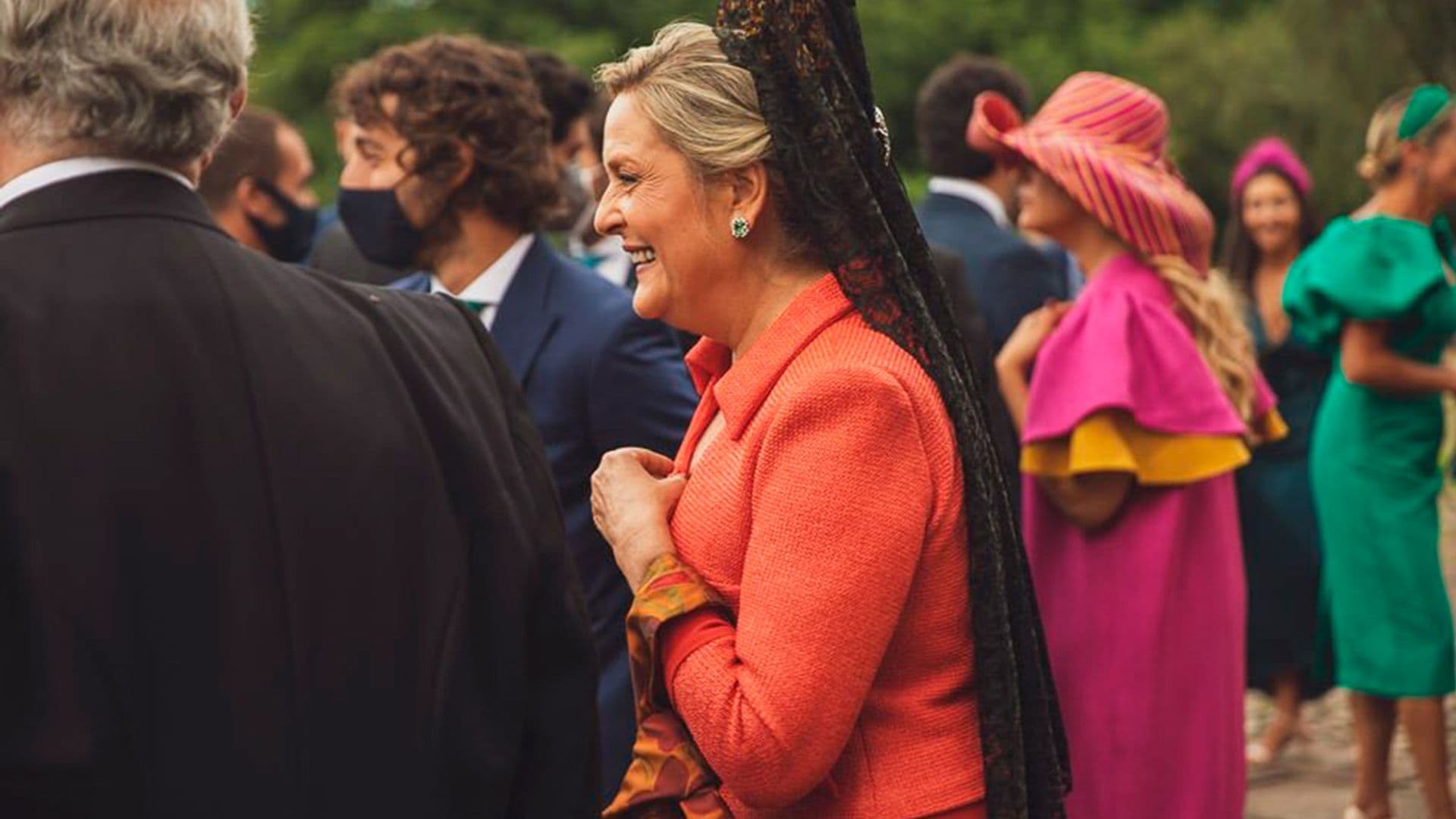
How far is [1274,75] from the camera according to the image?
3316 cm

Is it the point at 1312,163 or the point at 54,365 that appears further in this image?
the point at 1312,163

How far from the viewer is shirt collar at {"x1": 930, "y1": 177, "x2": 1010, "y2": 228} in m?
6.50

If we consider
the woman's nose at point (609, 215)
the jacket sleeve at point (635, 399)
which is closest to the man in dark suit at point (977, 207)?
the jacket sleeve at point (635, 399)

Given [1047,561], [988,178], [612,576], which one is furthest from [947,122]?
[612,576]

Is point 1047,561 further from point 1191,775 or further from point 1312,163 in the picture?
point 1312,163

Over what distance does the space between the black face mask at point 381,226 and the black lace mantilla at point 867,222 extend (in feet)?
5.47

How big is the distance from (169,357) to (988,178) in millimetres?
4775

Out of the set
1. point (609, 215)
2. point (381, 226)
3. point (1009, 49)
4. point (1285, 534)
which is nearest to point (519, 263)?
point (381, 226)

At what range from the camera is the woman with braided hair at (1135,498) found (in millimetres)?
4566

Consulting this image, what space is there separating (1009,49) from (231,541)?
→ 37.6 m

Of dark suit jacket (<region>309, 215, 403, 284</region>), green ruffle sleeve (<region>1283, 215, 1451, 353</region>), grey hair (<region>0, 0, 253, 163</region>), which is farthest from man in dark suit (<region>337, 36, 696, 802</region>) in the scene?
green ruffle sleeve (<region>1283, 215, 1451, 353</region>)

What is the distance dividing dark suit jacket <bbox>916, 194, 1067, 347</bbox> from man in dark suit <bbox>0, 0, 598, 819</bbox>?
392cm

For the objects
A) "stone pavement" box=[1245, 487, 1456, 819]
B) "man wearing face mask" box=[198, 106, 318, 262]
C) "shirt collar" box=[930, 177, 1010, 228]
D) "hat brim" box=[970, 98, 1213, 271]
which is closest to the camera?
"hat brim" box=[970, 98, 1213, 271]

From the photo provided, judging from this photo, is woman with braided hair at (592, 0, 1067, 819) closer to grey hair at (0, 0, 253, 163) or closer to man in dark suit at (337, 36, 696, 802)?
grey hair at (0, 0, 253, 163)
